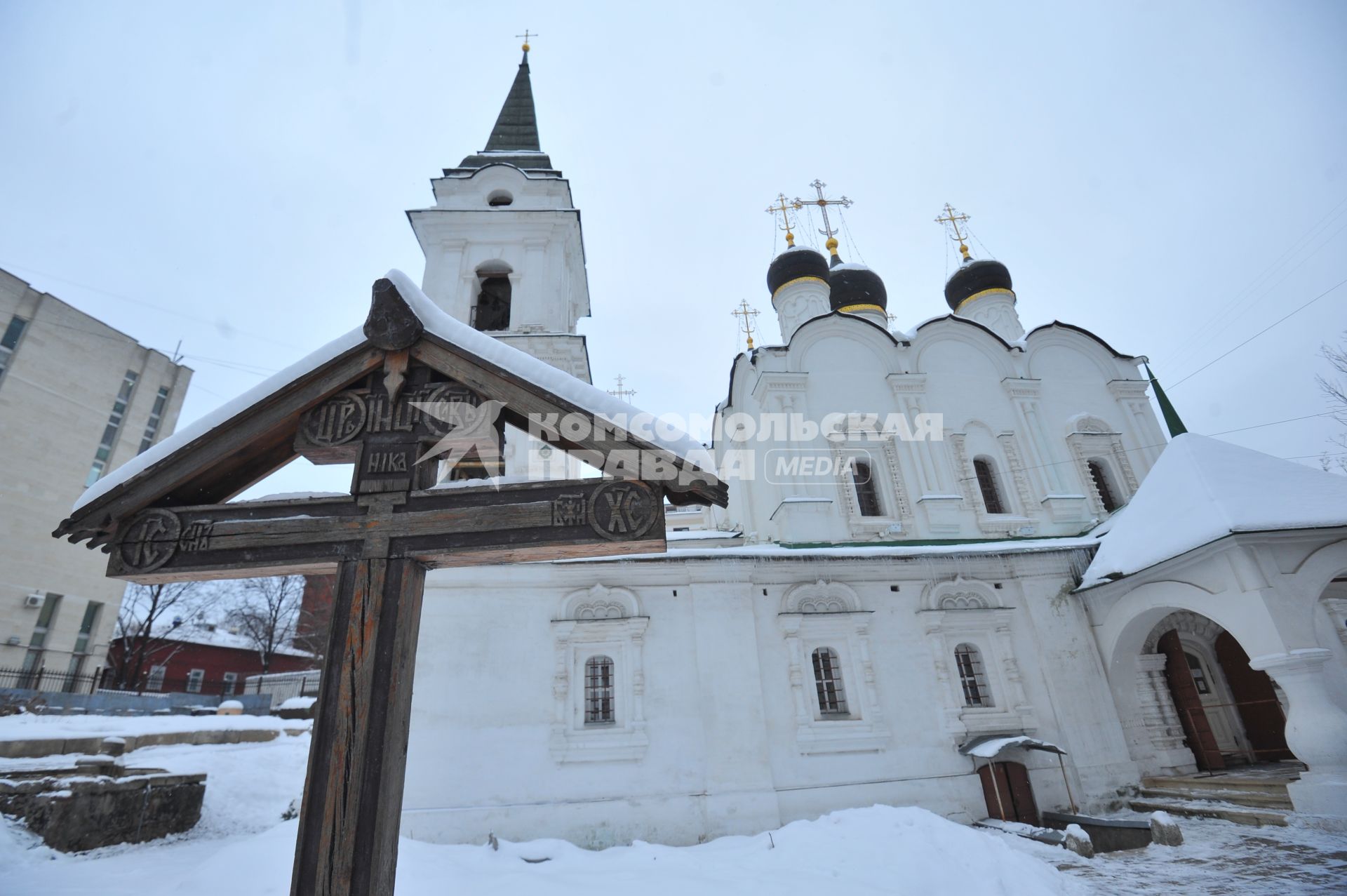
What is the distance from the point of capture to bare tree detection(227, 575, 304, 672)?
93.2 feet

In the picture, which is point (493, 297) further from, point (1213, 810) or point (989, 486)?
point (1213, 810)

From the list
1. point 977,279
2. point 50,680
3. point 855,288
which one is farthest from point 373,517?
point 50,680

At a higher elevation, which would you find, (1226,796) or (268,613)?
(268,613)

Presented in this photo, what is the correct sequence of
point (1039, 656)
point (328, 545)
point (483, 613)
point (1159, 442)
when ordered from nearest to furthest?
point (328, 545) < point (483, 613) < point (1039, 656) < point (1159, 442)

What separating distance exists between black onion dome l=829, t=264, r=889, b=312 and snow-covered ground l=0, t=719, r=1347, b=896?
40.1 feet

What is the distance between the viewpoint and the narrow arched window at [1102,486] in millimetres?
12398

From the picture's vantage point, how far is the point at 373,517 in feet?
10.1

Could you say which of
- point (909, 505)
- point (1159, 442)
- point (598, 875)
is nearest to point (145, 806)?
point (598, 875)

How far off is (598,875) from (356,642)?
17.3 ft

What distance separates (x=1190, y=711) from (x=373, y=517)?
1287cm

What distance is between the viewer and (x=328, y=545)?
3045 mm

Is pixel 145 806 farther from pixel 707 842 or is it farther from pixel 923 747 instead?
pixel 923 747

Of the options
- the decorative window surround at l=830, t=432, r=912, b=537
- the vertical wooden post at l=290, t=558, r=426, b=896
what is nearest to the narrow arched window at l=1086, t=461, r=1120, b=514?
the decorative window surround at l=830, t=432, r=912, b=537

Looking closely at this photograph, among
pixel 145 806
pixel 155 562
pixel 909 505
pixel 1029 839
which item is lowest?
pixel 1029 839
